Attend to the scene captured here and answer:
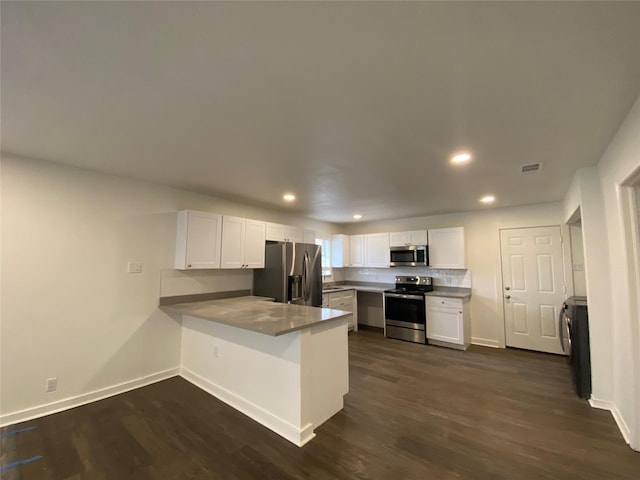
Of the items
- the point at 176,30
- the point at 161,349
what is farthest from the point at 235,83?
the point at 161,349

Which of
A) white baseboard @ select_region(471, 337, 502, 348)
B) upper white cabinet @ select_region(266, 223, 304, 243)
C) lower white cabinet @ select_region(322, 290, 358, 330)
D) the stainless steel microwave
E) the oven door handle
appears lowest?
white baseboard @ select_region(471, 337, 502, 348)

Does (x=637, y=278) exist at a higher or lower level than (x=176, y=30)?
lower

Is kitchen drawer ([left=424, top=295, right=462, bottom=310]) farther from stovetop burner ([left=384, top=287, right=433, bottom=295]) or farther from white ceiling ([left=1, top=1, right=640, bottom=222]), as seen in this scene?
white ceiling ([left=1, top=1, right=640, bottom=222])

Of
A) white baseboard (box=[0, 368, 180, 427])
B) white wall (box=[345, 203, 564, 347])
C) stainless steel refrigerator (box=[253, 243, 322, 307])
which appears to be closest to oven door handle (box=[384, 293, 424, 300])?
white wall (box=[345, 203, 564, 347])

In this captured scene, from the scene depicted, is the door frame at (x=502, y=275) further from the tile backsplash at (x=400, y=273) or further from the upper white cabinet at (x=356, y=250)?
the upper white cabinet at (x=356, y=250)

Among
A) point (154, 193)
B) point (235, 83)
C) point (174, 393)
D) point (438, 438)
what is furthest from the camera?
point (154, 193)

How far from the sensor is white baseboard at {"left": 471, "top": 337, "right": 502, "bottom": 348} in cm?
469

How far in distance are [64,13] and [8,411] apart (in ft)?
10.8

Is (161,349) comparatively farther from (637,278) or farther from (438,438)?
(637,278)

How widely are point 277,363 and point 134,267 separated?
2114 mm

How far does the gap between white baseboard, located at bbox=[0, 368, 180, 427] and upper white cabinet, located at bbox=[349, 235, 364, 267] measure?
3987 millimetres

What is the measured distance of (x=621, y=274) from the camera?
221 centimetres

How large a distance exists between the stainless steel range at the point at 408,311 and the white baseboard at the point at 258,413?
10.5ft

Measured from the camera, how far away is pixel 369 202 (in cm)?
423
